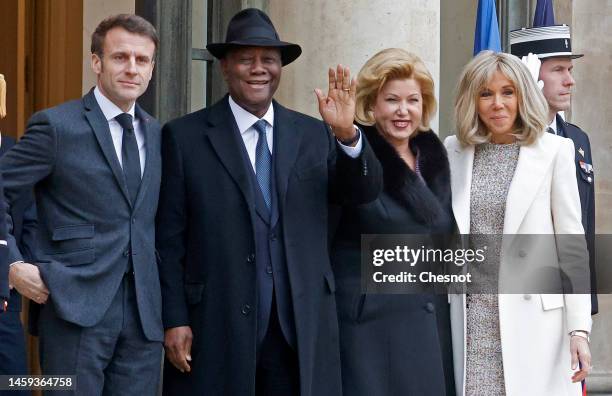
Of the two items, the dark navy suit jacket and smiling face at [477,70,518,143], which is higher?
smiling face at [477,70,518,143]

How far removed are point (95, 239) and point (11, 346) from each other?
1.58 meters

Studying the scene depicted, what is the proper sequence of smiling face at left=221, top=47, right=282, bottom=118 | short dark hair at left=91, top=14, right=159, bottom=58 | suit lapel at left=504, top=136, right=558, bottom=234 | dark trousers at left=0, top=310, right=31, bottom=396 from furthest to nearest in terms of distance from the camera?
dark trousers at left=0, top=310, right=31, bottom=396 → suit lapel at left=504, top=136, right=558, bottom=234 → smiling face at left=221, top=47, right=282, bottom=118 → short dark hair at left=91, top=14, right=159, bottom=58

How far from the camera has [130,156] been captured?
505 cm

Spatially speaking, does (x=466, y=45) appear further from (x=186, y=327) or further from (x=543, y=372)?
(x=186, y=327)

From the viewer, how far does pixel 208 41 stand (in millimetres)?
7285

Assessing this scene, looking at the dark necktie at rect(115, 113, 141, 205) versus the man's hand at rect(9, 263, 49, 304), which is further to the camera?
the dark necktie at rect(115, 113, 141, 205)

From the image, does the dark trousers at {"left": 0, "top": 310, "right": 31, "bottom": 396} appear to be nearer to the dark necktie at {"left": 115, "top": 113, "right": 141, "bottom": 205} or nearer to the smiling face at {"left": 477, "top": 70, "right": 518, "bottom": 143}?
the dark necktie at {"left": 115, "top": 113, "right": 141, "bottom": 205}

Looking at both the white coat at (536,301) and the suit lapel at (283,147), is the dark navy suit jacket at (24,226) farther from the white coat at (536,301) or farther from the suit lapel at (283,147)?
the white coat at (536,301)

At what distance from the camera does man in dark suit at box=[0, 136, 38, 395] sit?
19.9 ft

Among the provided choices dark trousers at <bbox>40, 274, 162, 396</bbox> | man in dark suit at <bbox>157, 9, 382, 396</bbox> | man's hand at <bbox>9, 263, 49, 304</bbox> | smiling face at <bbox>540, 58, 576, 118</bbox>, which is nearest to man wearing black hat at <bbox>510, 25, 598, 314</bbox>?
smiling face at <bbox>540, 58, 576, 118</bbox>

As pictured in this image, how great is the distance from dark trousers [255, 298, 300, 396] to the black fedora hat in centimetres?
93

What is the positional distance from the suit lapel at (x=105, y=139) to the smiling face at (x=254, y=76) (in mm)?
557

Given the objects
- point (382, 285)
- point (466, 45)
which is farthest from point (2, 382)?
point (466, 45)

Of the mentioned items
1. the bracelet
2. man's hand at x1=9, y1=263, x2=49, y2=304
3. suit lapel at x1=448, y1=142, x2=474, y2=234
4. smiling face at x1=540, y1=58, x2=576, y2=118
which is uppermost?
smiling face at x1=540, y1=58, x2=576, y2=118
